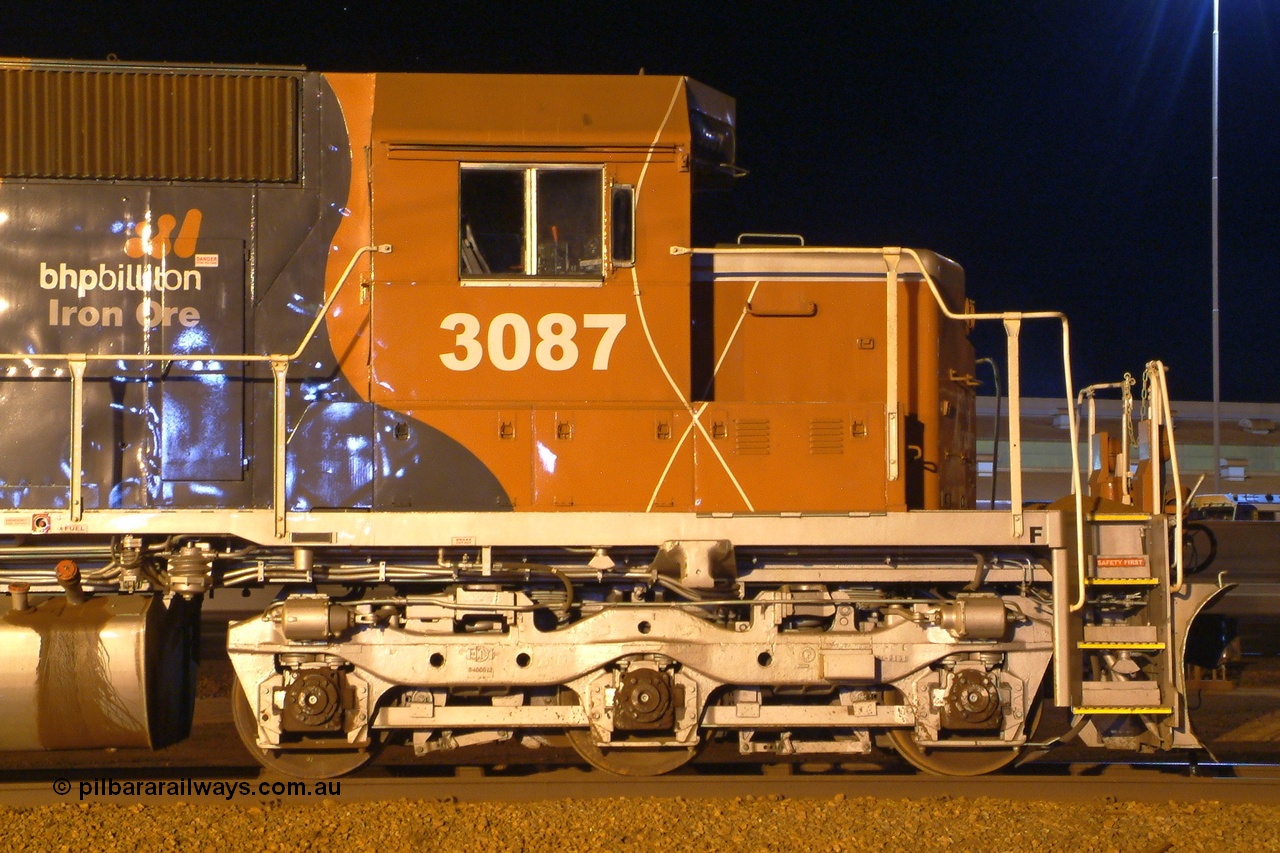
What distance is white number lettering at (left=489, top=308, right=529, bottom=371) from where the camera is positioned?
21.3 feet

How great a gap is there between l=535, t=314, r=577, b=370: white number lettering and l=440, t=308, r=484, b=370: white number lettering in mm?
369

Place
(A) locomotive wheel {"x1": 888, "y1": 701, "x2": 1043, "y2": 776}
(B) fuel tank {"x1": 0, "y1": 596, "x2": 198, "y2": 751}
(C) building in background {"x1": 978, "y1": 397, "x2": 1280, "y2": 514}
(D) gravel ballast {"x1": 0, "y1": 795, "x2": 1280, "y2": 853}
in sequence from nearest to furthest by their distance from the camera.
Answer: (D) gravel ballast {"x1": 0, "y1": 795, "x2": 1280, "y2": 853} < (B) fuel tank {"x1": 0, "y1": 596, "x2": 198, "y2": 751} < (A) locomotive wheel {"x1": 888, "y1": 701, "x2": 1043, "y2": 776} < (C) building in background {"x1": 978, "y1": 397, "x2": 1280, "y2": 514}

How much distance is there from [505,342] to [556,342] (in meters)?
0.31

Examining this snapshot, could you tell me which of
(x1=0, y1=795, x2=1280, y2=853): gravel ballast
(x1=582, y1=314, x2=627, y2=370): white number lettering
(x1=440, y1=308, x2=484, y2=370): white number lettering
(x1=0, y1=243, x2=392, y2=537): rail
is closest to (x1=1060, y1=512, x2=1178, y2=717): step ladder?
(x1=0, y1=795, x2=1280, y2=853): gravel ballast

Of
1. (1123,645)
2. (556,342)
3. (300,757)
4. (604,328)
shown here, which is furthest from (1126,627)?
(300,757)

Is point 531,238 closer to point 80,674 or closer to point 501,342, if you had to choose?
point 501,342

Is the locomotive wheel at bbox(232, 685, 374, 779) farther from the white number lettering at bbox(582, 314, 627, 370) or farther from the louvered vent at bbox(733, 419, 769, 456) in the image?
the louvered vent at bbox(733, 419, 769, 456)

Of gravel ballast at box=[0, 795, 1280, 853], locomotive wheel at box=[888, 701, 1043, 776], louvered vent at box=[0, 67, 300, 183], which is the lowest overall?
gravel ballast at box=[0, 795, 1280, 853]

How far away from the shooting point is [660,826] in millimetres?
5867

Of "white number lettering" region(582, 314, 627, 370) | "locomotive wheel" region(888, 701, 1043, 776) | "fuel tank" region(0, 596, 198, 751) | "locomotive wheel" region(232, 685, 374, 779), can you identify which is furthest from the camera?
"locomotive wheel" region(888, 701, 1043, 776)

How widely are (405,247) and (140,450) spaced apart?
2.06m

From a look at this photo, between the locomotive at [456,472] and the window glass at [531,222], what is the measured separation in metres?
0.02

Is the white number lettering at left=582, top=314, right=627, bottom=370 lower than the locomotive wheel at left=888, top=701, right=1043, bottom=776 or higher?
higher

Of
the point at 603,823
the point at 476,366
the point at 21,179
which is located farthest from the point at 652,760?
the point at 21,179
